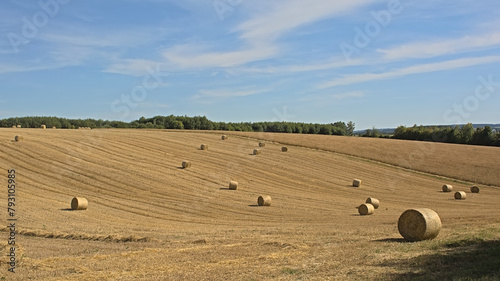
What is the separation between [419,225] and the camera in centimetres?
1409

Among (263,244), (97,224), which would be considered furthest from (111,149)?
(263,244)

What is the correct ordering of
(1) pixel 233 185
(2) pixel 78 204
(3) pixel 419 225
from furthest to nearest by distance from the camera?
(1) pixel 233 185
(2) pixel 78 204
(3) pixel 419 225

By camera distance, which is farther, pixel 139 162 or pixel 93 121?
pixel 93 121

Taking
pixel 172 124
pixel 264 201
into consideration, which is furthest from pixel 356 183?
pixel 172 124

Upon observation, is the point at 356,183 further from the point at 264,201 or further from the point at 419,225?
the point at 419,225

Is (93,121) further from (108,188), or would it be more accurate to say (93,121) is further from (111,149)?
(108,188)

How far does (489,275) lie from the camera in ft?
30.0

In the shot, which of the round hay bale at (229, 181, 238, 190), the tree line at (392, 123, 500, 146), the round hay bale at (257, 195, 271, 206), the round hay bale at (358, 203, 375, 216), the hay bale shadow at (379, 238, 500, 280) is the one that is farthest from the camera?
the tree line at (392, 123, 500, 146)

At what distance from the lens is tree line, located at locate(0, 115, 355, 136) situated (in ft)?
275

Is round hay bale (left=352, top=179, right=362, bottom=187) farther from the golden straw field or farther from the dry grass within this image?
the dry grass

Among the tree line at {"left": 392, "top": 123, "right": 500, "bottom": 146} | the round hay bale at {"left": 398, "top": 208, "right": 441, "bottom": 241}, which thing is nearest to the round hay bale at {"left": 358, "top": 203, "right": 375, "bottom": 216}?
the round hay bale at {"left": 398, "top": 208, "right": 441, "bottom": 241}

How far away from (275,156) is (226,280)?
112ft

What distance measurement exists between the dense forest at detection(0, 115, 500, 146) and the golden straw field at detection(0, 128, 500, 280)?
65.3 feet

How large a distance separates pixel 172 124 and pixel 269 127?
27432 millimetres
